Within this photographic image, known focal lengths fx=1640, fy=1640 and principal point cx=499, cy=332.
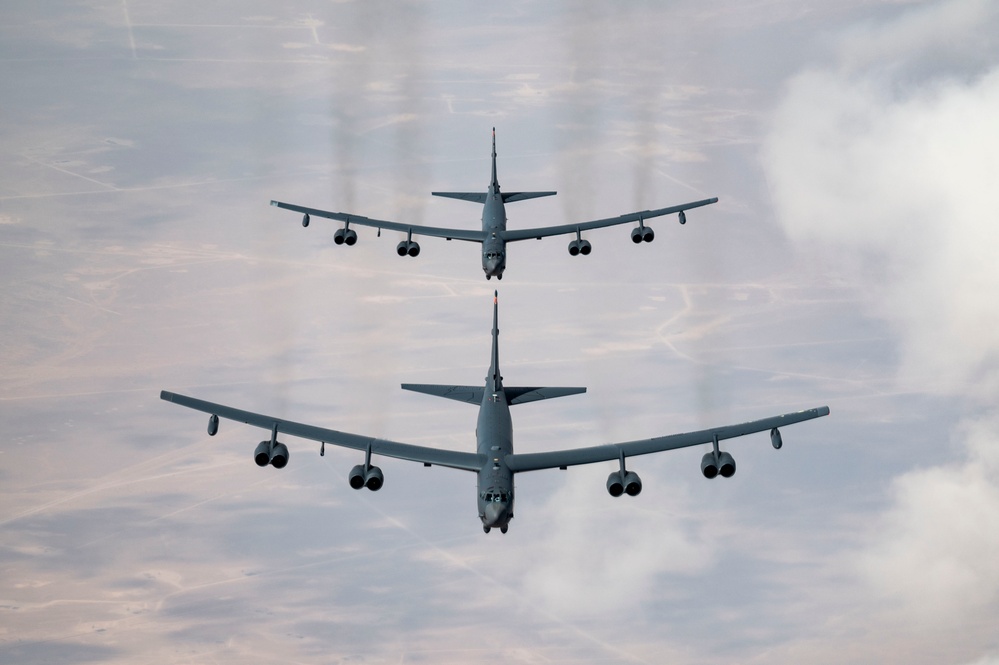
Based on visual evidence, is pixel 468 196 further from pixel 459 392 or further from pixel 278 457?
pixel 278 457

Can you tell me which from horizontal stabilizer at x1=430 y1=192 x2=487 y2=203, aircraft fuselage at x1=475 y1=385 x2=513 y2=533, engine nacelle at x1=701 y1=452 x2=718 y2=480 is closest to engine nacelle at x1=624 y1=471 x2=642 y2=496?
engine nacelle at x1=701 y1=452 x2=718 y2=480

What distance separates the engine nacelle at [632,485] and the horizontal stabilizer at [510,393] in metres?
14.9

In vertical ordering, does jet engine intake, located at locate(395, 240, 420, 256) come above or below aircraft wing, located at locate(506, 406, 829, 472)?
above

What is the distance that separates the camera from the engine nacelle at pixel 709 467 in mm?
123812

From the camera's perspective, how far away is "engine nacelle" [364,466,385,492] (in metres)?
125

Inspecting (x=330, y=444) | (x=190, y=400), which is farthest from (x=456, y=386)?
(x=190, y=400)

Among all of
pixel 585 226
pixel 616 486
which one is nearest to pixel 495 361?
pixel 585 226

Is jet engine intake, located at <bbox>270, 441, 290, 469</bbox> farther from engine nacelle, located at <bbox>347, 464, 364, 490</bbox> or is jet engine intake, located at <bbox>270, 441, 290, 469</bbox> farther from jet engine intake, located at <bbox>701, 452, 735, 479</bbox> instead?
jet engine intake, located at <bbox>701, 452, 735, 479</bbox>

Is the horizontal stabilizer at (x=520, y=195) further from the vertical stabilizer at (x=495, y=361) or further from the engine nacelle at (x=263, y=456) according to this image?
the engine nacelle at (x=263, y=456)

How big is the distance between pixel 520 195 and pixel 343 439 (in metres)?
43.6

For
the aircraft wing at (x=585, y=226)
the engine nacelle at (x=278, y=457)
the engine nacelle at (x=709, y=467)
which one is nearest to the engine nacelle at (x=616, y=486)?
the engine nacelle at (x=709, y=467)

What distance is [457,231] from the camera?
6161 inches

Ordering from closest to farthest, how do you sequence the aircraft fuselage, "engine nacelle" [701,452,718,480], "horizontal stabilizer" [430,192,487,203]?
"engine nacelle" [701,452,718,480] < the aircraft fuselage < "horizontal stabilizer" [430,192,487,203]

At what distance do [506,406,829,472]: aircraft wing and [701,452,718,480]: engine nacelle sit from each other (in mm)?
1558
